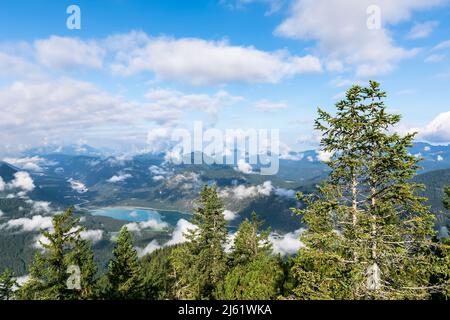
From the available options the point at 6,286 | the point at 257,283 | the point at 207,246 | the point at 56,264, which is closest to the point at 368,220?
the point at 257,283

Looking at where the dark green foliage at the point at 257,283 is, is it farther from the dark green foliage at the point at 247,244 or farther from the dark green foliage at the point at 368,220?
the dark green foliage at the point at 247,244

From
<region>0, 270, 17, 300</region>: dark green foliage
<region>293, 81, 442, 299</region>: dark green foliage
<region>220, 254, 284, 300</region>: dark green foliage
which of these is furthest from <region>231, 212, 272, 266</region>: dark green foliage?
<region>0, 270, 17, 300</region>: dark green foliage

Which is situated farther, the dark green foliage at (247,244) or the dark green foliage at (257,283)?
the dark green foliage at (247,244)

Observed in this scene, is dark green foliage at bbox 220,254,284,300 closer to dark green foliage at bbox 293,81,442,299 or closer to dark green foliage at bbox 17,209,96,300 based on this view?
dark green foliage at bbox 293,81,442,299

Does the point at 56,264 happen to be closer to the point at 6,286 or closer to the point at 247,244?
the point at 247,244

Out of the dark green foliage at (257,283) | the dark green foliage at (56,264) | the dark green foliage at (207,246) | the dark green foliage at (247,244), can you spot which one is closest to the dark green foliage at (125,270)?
the dark green foliage at (56,264)

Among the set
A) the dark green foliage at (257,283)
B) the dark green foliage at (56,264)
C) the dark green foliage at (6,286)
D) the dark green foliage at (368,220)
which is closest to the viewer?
the dark green foliage at (368,220)

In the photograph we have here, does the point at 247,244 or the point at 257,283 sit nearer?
the point at 257,283
